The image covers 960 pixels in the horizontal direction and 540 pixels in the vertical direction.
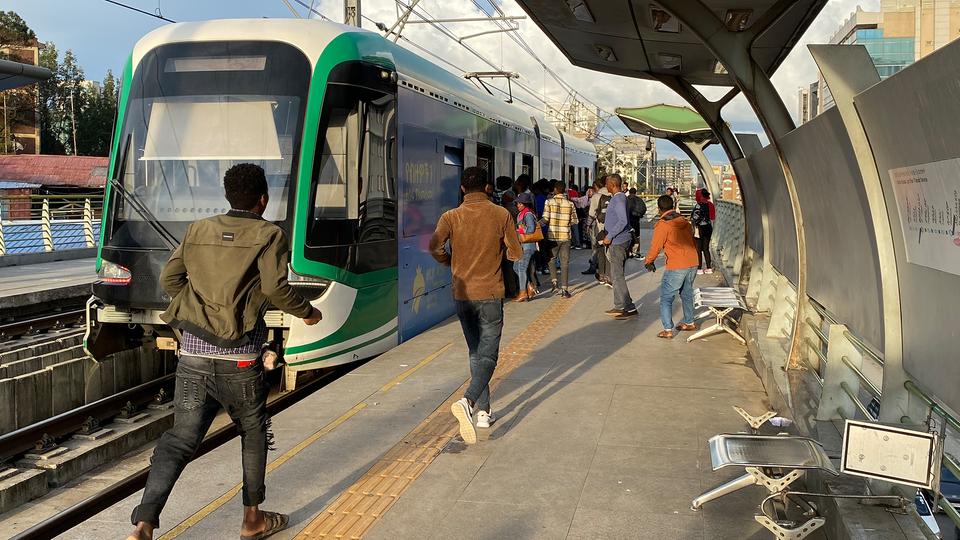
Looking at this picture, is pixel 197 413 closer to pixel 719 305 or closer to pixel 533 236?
pixel 719 305

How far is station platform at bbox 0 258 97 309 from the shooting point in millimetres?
13836

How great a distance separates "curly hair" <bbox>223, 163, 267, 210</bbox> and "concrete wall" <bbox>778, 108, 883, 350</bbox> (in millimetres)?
3083

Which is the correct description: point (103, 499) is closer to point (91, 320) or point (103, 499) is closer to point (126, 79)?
point (91, 320)

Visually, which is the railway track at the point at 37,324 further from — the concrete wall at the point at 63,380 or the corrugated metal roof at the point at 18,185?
the corrugated metal roof at the point at 18,185

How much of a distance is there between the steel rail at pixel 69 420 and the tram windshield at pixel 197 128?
62.3 inches

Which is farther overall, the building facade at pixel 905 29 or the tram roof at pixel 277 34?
the building facade at pixel 905 29

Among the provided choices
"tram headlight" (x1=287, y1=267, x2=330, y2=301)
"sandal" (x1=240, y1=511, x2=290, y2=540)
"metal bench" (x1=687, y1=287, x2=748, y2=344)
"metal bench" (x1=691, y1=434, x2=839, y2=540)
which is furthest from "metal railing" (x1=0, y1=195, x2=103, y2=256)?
"metal bench" (x1=691, y1=434, x2=839, y2=540)

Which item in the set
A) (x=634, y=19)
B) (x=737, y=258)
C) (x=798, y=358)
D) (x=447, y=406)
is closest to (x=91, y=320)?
(x=447, y=406)

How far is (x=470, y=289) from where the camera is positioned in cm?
577

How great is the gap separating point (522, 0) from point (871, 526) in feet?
15.8

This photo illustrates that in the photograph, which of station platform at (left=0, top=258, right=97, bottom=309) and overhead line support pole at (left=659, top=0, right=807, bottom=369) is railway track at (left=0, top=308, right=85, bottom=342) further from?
overhead line support pole at (left=659, top=0, right=807, bottom=369)

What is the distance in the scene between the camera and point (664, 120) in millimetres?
17688

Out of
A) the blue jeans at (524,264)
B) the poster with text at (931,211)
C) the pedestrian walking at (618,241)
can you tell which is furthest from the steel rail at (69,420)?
the poster with text at (931,211)

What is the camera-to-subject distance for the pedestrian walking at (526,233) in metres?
11.9
